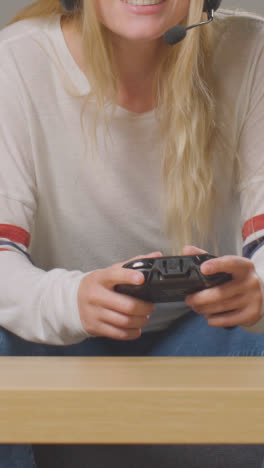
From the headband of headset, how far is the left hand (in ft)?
1.24

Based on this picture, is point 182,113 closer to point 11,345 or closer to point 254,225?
point 254,225

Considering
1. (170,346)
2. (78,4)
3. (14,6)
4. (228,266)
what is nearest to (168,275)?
(228,266)

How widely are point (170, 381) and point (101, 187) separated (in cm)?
56

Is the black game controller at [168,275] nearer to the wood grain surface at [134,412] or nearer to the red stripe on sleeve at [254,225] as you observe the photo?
the wood grain surface at [134,412]

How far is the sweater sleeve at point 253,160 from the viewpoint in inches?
39.5

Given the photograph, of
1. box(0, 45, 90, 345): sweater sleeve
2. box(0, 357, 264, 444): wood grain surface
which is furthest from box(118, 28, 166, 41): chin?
box(0, 357, 264, 444): wood grain surface

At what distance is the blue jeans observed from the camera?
877 mm

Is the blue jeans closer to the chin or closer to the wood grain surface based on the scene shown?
the wood grain surface

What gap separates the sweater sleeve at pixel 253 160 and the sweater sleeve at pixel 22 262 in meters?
0.31

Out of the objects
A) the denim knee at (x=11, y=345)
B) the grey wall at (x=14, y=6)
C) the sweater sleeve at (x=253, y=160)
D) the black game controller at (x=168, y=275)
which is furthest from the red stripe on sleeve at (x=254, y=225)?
the grey wall at (x=14, y=6)

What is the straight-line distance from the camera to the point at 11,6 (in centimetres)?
159

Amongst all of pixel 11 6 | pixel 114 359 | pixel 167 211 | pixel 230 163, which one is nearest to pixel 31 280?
pixel 114 359

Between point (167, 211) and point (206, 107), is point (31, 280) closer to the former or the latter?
point (167, 211)

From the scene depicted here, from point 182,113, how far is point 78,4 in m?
0.24
